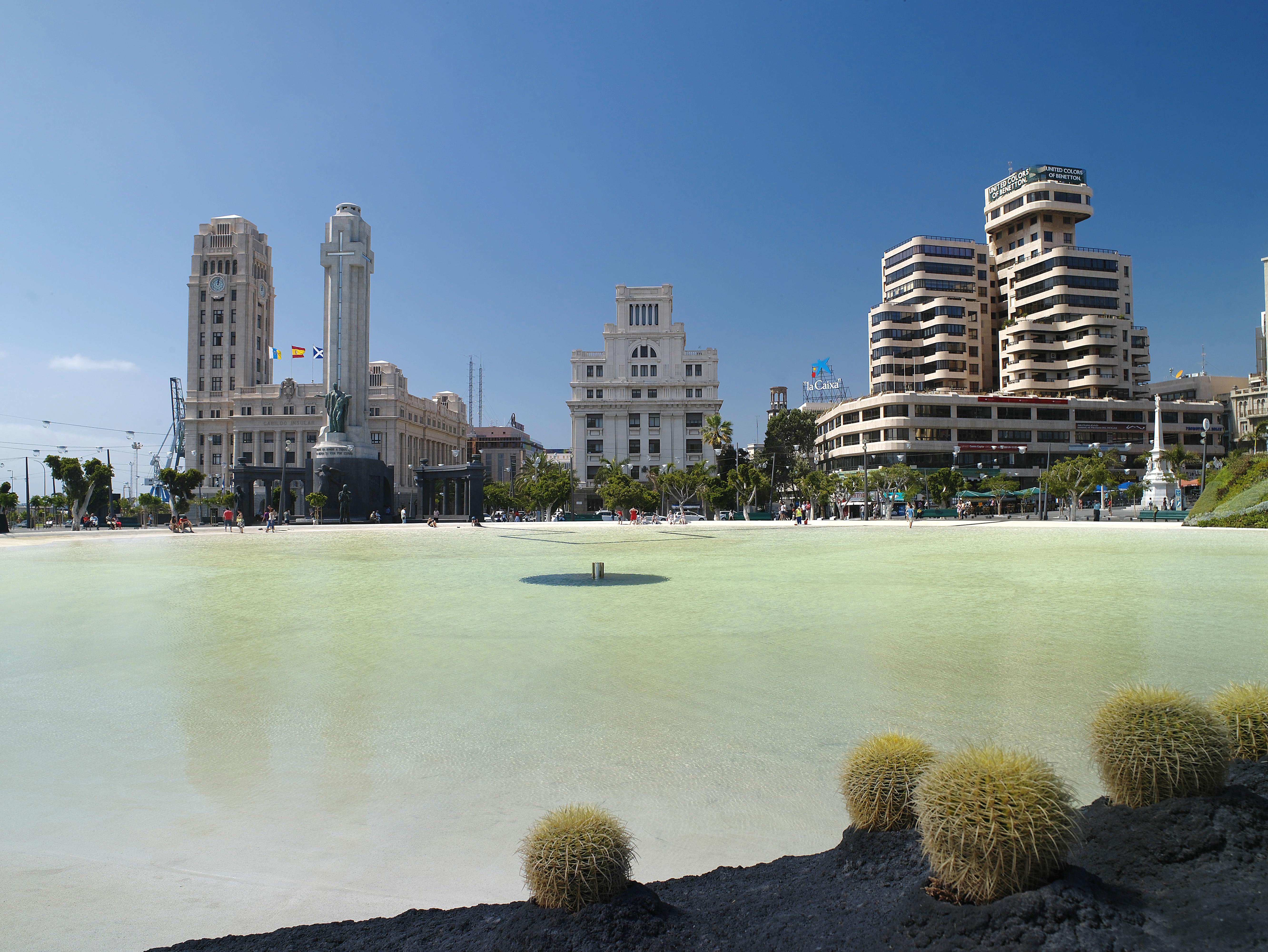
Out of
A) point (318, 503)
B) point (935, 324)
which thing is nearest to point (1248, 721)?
point (318, 503)

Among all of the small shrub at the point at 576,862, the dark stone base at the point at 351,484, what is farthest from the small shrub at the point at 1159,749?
the dark stone base at the point at 351,484

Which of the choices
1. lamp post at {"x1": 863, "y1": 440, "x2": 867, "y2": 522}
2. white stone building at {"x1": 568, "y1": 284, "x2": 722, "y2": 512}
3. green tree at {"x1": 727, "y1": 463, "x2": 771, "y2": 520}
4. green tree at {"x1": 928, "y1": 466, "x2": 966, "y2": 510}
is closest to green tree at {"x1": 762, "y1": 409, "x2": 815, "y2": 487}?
white stone building at {"x1": 568, "y1": 284, "x2": 722, "y2": 512}

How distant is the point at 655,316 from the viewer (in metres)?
110

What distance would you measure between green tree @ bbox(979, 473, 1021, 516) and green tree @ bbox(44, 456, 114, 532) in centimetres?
8772

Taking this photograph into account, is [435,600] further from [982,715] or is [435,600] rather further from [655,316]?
[655,316]

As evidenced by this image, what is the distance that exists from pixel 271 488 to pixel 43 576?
7071cm

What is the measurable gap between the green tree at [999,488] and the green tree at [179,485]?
295 ft

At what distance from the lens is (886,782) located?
13.6ft

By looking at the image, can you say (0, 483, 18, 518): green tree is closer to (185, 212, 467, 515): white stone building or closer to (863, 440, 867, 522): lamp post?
(185, 212, 467, 515): white stone building

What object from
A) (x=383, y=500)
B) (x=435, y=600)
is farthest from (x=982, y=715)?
(x=383, y=500)

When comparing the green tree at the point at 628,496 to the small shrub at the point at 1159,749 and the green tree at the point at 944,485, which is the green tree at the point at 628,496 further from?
the small shrub at the point at 1159,749

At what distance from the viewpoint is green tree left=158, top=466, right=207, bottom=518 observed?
277 ft

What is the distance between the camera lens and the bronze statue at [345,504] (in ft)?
237

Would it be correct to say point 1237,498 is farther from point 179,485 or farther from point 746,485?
point 179,485
